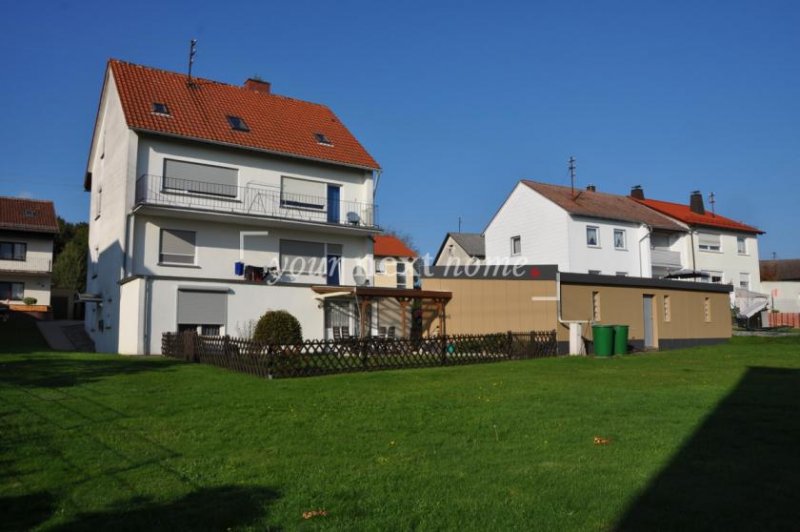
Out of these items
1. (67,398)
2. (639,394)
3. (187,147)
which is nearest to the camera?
(67,398)

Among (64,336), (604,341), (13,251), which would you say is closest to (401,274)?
(604,341)

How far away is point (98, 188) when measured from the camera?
28531 millimetres

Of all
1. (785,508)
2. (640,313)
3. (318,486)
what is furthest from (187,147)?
(785,508)

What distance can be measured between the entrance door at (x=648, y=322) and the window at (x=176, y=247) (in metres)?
17.4

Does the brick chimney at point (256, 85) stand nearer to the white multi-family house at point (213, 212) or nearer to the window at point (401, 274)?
the white multi-family house at point (213, 212)

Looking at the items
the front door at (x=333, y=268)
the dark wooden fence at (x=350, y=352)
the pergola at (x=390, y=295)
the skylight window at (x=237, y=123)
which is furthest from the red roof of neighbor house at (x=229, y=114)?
the dark wooden fence at (x=350, y=352)

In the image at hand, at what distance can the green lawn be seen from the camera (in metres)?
4.68

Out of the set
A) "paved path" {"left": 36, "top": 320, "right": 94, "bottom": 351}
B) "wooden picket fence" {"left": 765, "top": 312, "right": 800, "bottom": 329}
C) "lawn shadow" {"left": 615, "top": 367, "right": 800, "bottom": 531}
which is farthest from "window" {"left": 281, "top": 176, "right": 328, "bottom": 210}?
"wooden picket fence" {"left": 765, "top": 312, "right": 800, "bottom": 329}

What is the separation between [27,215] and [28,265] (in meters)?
3.84

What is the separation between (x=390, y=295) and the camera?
23.5 metres

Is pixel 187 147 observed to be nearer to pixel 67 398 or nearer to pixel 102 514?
pixel 67 398

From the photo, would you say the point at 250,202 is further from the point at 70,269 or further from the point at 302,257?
the point at 70,269

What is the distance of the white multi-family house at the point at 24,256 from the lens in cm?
4112

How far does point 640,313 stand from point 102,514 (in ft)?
75.3
